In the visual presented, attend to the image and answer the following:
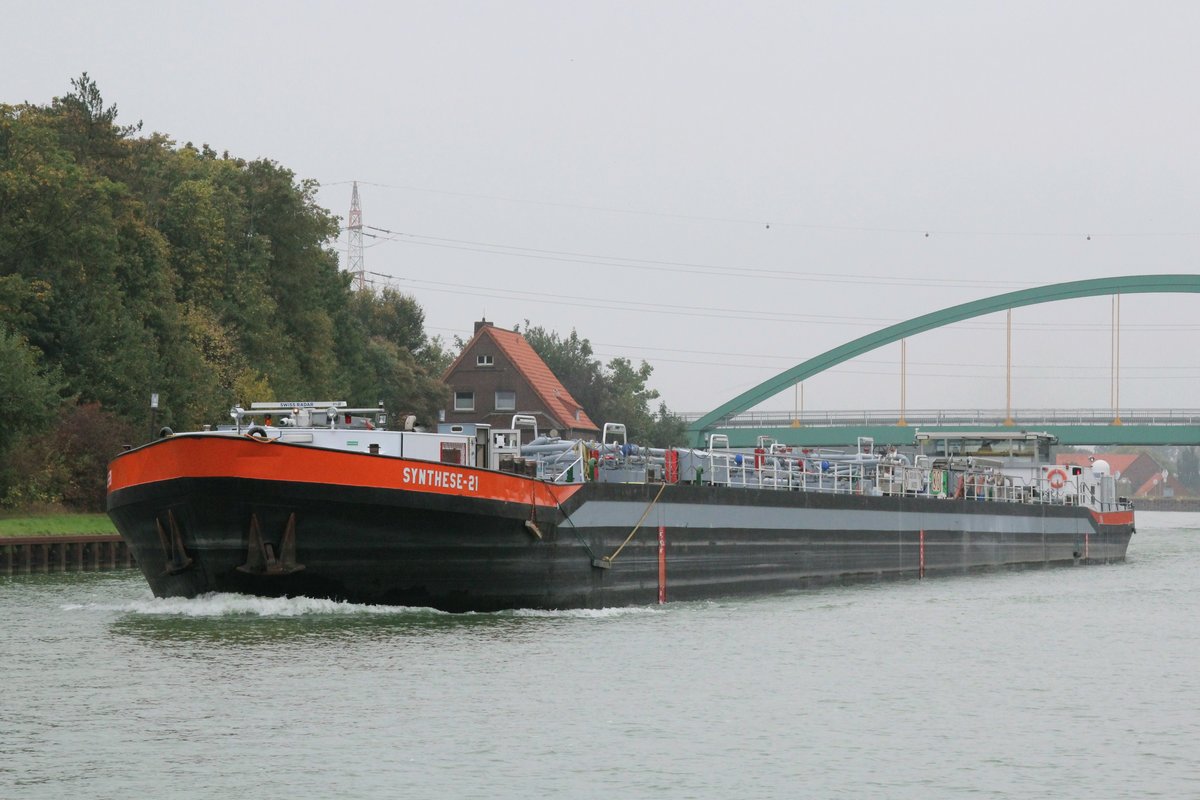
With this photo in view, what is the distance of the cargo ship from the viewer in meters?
22.0

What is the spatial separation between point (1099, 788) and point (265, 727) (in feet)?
25.4

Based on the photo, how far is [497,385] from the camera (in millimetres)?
73312

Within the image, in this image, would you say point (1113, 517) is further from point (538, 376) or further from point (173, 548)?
point (173, 548)

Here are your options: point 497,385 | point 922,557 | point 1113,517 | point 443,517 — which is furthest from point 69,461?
point 497,385

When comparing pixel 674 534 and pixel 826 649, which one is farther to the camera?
pixel 674 534

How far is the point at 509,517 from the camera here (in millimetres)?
23438

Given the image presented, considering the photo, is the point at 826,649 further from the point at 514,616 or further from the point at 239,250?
the point at 239,250

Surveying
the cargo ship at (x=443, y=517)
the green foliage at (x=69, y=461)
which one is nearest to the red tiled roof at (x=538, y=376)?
the green foliage at (x=69, y=461)

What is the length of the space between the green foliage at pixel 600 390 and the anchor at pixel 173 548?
6545cm

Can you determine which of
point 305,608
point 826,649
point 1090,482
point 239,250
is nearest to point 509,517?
point 305,608

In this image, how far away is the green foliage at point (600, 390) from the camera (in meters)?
90.3

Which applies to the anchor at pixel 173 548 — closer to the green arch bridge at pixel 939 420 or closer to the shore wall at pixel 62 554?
the shore wall at pixel 62 554

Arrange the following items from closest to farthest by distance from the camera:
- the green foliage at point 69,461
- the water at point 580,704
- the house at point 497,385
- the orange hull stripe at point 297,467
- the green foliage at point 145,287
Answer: the water at point 580,704
the orange hull stripe at point 297,467
the green foliage at point 69,461
the green foliage at point 145,287
the house at point 497,385

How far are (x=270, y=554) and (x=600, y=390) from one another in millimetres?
69584
